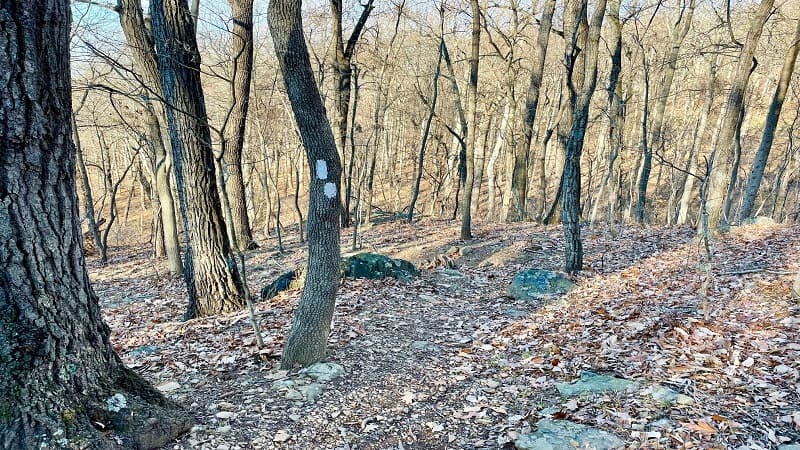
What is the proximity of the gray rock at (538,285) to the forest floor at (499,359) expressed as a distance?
206 millimetres

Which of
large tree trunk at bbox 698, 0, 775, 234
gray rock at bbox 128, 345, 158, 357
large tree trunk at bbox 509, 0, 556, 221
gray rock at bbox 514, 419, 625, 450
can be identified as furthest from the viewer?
large tree trunk at bbox 509, 0, 556, 221

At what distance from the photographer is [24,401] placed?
96.3 inches

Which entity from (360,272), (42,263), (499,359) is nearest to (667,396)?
(499,359)

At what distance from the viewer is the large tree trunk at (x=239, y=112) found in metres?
9.00

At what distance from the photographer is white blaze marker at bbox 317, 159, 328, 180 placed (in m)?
3.83

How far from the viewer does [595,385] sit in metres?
3.88

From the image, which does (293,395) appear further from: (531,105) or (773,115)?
(773,115)

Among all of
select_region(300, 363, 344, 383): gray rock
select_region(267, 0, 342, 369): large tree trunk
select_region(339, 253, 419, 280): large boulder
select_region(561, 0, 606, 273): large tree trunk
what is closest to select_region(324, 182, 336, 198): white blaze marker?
select_region(267, 0, 342, 369): large tree trunk

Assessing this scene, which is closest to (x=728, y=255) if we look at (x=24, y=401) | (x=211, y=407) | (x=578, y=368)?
(x=578, y=368)

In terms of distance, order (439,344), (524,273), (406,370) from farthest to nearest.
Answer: (524,273), (439,344), (406,370)

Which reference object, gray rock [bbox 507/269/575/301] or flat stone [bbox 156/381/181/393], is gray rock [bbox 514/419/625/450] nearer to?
flat stone [bbox 156/381/181/393]

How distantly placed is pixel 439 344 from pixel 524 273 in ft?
9.23

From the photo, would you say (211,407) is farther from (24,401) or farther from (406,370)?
(406,370)

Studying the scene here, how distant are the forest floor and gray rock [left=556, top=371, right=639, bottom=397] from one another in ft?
0.34
